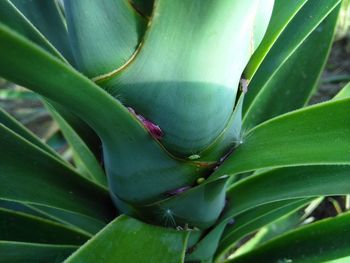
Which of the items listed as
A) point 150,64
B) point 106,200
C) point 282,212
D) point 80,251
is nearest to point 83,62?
point 150,64

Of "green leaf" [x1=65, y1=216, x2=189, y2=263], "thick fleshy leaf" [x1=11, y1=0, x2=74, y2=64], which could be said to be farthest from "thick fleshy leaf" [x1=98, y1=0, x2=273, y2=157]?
"thick fleshy leaf" [x1=11, y1=0, x2=74, y2=64]

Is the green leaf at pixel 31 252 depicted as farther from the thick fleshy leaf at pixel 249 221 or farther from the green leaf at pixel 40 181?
the thick fleshy leaf at pixel 249 221

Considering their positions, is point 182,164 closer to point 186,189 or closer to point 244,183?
point 186,189

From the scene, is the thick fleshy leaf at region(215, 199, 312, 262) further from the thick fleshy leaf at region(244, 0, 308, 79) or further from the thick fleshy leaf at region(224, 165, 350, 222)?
the thick fleshy leaf at region(244, 0, 308, 79)

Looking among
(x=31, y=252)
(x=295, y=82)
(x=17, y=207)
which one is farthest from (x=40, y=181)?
(x=295, y=82)

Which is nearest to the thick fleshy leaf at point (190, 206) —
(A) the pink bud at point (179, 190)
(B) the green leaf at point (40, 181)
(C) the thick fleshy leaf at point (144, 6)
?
(A) the pink bud at point (179, 190)

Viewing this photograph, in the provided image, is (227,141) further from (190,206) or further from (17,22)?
(17,22)
